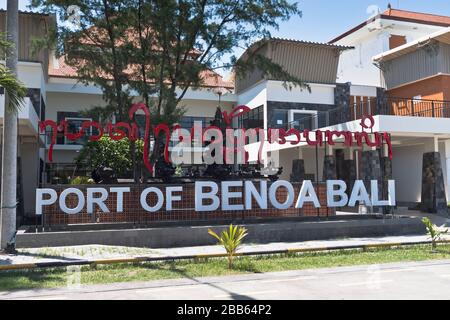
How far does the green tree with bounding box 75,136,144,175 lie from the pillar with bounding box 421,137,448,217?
1443 cm

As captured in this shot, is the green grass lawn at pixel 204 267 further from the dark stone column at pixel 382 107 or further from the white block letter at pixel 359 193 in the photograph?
the dark stone column at pixel 382 107

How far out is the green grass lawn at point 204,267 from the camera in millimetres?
9461

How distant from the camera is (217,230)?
14531 millimetres

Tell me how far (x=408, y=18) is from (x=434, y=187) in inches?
584

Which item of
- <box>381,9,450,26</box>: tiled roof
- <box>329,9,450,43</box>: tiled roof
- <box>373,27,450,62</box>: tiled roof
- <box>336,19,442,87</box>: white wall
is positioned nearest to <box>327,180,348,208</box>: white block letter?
<box>373,27,450,62</box>: tiled roof

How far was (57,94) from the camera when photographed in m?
29.2

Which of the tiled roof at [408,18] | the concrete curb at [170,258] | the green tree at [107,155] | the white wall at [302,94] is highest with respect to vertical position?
the tiled roof at [408,18]

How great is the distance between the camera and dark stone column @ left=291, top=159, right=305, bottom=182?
26.6 m

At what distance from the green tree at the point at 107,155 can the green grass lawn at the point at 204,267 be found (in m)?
12.8

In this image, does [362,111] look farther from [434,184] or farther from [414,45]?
[434,184]

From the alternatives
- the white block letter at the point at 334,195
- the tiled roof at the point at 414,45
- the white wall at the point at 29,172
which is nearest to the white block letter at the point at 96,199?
the white block letter at the point at 334,195

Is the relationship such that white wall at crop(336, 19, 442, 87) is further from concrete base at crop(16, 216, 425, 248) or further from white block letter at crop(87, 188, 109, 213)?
white block letter at crop(87, 188, 109, 213)

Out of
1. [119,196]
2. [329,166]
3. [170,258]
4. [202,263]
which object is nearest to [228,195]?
[119,196]
